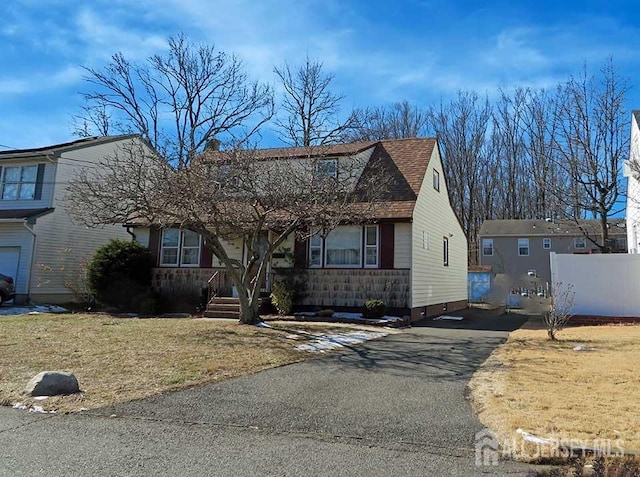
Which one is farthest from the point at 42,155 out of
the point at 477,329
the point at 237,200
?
the point at 477,329

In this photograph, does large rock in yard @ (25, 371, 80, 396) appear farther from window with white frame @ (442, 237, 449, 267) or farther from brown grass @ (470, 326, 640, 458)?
window with white frame @ (442, 237, 449, 267)

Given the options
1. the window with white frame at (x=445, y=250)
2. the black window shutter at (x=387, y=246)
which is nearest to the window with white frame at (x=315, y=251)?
the black window shutter at (x=387, y=246)

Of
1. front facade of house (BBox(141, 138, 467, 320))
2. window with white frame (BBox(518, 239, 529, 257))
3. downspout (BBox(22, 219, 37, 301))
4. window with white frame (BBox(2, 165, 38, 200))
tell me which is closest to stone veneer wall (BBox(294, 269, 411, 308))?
front facade of house (BBox(141, 138, 467, 320))

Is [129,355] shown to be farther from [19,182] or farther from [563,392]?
[19,182]

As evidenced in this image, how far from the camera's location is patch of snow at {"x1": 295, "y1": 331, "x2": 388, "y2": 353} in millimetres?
10370

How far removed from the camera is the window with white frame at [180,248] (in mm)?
19953

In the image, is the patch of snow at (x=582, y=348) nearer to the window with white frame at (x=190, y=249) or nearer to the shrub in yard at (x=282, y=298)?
the shrub in yard at (x=282, y=298)

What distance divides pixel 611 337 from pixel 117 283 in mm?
16238

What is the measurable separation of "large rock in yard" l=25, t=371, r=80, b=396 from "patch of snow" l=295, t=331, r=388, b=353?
458 cm

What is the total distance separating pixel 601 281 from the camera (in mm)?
16828

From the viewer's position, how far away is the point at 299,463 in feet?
13.7

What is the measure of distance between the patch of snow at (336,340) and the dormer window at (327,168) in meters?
4.54

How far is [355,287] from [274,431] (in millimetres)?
12387

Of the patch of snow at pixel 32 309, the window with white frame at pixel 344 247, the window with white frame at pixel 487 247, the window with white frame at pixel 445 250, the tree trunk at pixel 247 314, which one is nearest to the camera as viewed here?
the tree trunk at pixel 247 314
